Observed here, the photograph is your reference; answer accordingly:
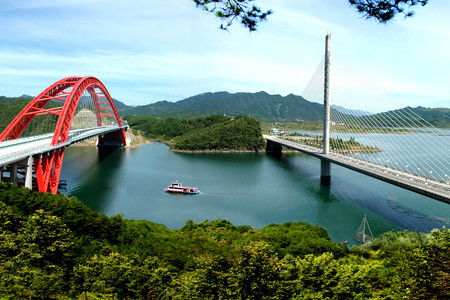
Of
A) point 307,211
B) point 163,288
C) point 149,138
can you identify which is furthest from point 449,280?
point 149,138

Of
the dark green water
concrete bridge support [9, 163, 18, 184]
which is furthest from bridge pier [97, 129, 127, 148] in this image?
concrete bridge support [9, 163, 18, 184]

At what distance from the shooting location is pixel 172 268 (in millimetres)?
10445

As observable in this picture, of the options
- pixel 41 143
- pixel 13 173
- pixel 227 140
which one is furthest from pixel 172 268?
pixel 227 140

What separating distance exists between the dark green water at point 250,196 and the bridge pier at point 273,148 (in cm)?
1328

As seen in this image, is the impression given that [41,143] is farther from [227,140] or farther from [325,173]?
[227,140]

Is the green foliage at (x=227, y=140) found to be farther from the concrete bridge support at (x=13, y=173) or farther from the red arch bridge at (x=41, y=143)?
the concrete bridge support at (x=13, y=173)

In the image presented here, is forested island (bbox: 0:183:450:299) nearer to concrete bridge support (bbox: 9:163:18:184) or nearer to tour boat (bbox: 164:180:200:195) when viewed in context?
concrete bridge support (bbox: 9:163:18:184)

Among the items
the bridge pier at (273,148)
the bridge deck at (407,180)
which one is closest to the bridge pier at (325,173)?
the bridge deck at (407,180)

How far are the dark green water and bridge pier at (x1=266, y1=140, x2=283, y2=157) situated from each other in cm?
1328

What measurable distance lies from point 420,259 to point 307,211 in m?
18.3

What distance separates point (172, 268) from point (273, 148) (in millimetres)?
52233

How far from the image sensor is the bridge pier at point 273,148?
5927cm

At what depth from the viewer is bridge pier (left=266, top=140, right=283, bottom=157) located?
59272 mm

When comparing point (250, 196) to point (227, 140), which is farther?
point (227, 140)
